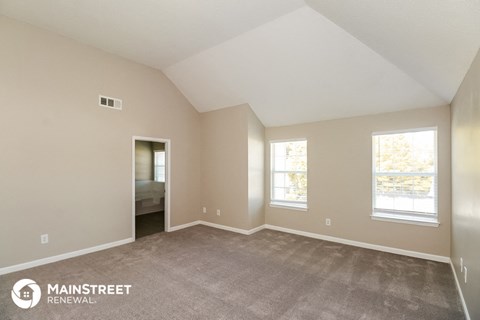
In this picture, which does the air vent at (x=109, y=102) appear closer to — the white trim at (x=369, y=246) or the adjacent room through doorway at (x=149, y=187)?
the adjacent room through doorway at (x=149, y=187)

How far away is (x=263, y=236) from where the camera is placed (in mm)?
4656

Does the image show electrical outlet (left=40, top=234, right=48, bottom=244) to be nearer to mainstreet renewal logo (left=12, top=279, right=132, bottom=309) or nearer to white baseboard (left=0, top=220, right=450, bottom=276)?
white baseboard (left=0, top=220, right=450, bottom=276)

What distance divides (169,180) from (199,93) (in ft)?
6.61

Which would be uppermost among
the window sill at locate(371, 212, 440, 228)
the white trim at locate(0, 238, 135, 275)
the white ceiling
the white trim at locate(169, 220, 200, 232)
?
the white ceiling

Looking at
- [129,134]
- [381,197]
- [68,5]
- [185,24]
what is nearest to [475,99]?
[381,197]

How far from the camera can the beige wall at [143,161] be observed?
23.6 ft

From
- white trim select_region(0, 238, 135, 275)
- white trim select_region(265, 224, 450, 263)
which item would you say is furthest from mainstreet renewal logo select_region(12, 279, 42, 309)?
white trim select_region(265, 224, 450, 263)

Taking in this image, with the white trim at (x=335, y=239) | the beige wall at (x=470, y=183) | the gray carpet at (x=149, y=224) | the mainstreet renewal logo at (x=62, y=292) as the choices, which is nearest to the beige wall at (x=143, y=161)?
the gray carpet at (x=149, y=224)

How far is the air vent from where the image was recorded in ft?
13.1

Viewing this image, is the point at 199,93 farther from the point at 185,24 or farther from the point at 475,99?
the point at 475,99

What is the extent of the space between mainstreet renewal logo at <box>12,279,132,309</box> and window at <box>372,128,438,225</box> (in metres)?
4.01

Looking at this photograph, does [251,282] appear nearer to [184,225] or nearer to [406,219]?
[406,219]

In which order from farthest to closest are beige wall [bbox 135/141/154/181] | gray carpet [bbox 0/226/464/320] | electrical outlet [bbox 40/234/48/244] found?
beige wall [bbox 135/141/154/181] < electrical outlet [bbox 40/234/48/244] < gray carpet [bbox 0/226/464/320]

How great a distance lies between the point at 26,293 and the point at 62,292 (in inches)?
14.3
